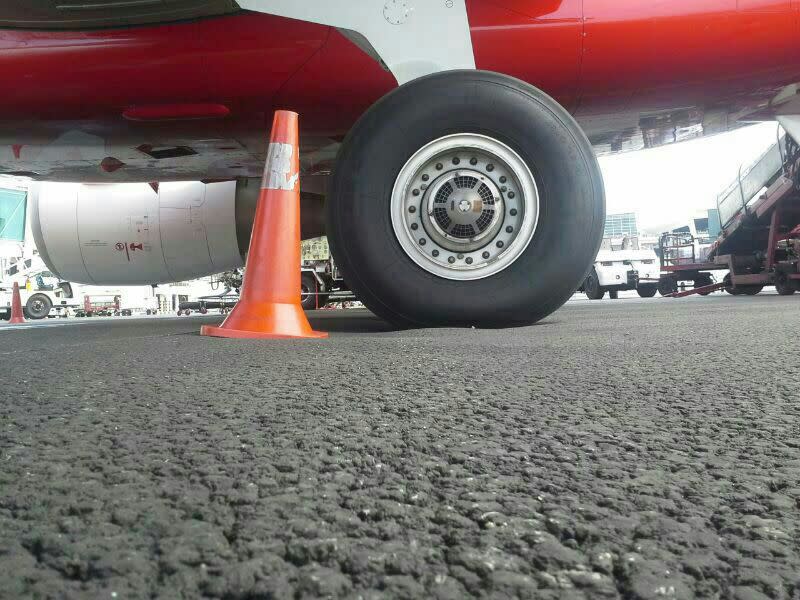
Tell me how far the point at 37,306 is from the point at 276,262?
45.1 ft

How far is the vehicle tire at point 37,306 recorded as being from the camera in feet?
45.0

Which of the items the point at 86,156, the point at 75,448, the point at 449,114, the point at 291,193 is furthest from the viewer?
the point at 86,156

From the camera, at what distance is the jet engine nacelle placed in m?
5.19

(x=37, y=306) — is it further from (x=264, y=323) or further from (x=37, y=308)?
(x=264, y=323)

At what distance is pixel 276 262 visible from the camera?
254 centimetres

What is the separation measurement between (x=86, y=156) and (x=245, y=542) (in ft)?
13.2

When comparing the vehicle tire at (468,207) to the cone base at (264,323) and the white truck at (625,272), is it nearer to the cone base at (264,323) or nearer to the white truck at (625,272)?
the cone base at (264,323)

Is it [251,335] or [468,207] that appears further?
[468,207]

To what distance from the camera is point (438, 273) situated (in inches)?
97.4

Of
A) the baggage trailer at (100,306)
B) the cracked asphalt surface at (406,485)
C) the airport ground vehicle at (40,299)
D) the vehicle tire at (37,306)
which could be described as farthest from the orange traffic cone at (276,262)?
the baggage trailer at (100,306)

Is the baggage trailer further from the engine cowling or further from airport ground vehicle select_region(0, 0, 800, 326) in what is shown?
airport ground vehicle select_region(0, 0, 800, 326)

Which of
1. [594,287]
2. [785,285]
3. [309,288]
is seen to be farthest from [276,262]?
[594,287]

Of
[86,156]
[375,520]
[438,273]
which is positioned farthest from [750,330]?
[86,156]

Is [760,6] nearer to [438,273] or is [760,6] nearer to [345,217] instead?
[438,273]
